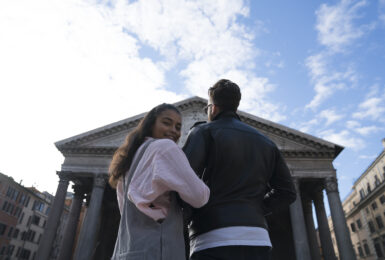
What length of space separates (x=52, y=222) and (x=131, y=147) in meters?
16.3

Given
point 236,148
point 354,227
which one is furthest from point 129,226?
point 354,227

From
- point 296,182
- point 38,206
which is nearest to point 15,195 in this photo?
point 38,206

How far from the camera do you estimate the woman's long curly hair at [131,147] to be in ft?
7.07

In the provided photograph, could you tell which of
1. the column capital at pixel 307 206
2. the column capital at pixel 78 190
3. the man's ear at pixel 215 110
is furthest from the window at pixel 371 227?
the man's ear at pixel 215 110

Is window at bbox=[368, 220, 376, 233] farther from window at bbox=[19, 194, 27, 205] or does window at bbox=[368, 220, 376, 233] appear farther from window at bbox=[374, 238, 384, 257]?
window at bbox=[19, 194, 27, 205]

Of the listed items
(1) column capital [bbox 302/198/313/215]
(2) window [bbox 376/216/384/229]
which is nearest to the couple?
(1) column capital [bbox 302/198/313/215]

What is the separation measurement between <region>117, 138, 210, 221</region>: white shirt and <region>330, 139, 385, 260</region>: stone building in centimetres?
3970

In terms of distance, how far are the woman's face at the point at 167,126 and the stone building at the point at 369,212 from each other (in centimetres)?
3935

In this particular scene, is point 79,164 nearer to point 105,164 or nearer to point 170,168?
point 105,164

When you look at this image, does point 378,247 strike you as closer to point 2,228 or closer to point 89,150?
point 89,150

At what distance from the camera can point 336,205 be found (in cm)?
1552

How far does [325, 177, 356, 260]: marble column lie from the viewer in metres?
14.0

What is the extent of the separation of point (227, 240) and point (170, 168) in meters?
0.69

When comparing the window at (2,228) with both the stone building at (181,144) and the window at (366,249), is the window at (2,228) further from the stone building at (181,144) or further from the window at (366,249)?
the window at (366,249)
